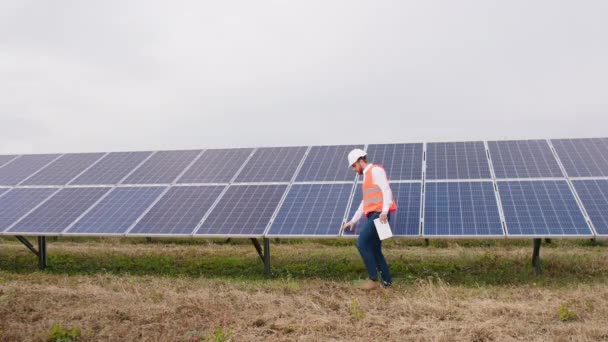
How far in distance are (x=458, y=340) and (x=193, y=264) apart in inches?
315

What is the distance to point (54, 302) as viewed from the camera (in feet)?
27.9

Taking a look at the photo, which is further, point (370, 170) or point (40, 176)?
point (40, 176)

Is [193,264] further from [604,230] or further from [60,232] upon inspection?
[604,230]

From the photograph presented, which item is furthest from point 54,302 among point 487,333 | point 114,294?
point 487,333

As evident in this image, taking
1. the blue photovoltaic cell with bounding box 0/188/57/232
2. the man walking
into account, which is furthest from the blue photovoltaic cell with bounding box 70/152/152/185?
the man walking

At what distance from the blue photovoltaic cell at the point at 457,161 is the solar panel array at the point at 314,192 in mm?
21

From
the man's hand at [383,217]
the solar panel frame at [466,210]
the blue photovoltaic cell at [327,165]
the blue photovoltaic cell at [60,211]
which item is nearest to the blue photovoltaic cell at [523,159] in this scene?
the solar panel frame at [466,210]

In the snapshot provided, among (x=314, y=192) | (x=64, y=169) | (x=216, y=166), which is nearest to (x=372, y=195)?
(x=314, y=192)

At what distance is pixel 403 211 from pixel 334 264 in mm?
2420

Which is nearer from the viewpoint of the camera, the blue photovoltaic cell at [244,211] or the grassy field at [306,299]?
the grassy field at [306,299]

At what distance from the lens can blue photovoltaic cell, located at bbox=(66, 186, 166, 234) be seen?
11.9 metres

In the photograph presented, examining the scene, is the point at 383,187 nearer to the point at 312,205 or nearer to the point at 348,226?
the point at 348,226

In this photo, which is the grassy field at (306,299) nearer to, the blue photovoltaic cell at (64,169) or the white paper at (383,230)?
the white paper at (383,230)

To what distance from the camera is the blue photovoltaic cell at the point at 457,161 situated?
473 inches
